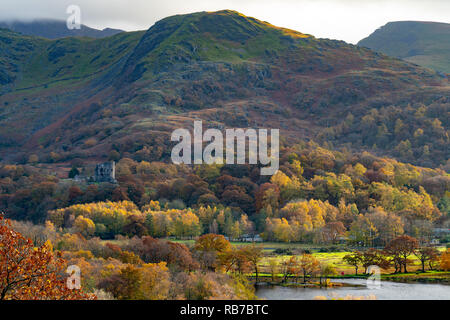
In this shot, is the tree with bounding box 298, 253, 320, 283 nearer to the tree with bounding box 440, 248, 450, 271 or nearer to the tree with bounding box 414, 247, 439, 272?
the tree with bounding box 414, 247, 439, 272

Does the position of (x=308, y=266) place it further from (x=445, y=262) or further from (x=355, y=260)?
A: (x=445, y=262)

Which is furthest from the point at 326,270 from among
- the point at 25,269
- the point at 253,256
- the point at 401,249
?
the point at 25,269

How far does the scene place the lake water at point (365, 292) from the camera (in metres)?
70.1

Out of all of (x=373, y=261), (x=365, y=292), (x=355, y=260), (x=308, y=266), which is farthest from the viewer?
(x=373, y=261)

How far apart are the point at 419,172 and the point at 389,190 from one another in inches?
1245

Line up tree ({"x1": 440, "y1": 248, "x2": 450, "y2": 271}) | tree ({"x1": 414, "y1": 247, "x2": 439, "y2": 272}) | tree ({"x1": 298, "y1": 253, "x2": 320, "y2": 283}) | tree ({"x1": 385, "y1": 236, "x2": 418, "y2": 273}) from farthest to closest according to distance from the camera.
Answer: tree ({"x1": 385, "y1": 236, "x2": 418, "y2": 273}) → tree ({"x1": 414, "y1": 247, "x2": 439, "y2": 272}) → tree ({"x1": 440, "y1": 248, "x2": 450, "y2": 271}) → tree ({"x1": 298, "y1": 253, "x2": 320, "y2": 283})

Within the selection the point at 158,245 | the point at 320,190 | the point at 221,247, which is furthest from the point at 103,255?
the point at 320,190

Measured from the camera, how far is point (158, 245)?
88.8 metres

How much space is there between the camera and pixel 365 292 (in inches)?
2894

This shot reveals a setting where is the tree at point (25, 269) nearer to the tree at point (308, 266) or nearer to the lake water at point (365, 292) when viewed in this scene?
the lake water at point (365, 292)

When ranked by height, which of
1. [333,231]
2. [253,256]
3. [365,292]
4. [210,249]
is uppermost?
[210,249]

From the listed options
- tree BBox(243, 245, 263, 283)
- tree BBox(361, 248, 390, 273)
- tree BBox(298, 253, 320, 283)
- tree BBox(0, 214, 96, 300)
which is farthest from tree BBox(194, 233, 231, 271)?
tree BBox(0, 214, 96, 300)

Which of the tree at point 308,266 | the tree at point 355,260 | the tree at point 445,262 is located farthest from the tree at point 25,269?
the tree at point 445,262

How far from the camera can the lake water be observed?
230 feet
